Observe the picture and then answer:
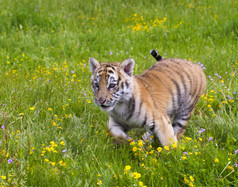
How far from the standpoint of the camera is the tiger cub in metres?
4.39

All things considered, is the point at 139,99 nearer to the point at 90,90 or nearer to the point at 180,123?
the point at 180,123

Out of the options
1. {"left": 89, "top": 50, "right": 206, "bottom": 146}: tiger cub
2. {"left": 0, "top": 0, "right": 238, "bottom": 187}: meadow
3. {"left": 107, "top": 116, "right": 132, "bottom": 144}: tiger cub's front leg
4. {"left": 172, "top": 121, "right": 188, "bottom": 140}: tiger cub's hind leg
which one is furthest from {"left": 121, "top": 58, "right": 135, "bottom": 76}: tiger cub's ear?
{"left": 172, "top": 121, "right": 188, "bottom": 140}: tiger cub's hind leg

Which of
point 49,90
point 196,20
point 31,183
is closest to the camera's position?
point 31,183

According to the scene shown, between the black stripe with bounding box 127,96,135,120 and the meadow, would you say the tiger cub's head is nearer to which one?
the black stripe with bounding box 127,96,135,120

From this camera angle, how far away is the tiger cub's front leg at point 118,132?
4473 mm

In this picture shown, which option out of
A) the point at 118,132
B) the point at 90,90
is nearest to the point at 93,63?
the point at 118,132

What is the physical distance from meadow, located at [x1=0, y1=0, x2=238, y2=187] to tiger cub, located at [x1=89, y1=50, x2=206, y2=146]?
0.72 feet

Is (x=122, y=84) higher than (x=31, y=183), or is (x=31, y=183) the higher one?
(x=122, y=84)

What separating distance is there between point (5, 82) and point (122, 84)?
2.44m

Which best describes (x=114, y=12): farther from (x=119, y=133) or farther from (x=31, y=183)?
(x=31, y=183)

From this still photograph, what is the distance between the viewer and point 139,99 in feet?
14.8

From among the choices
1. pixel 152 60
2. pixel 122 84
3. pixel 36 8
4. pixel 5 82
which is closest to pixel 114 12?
pixel 36 8

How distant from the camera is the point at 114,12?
36.0ft

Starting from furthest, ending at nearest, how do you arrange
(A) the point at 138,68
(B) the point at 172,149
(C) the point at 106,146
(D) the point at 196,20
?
(D) the point at 196,20 < (A) the point at 138,68 < (C) the point at 106,146 < (B) the point at 172,149
